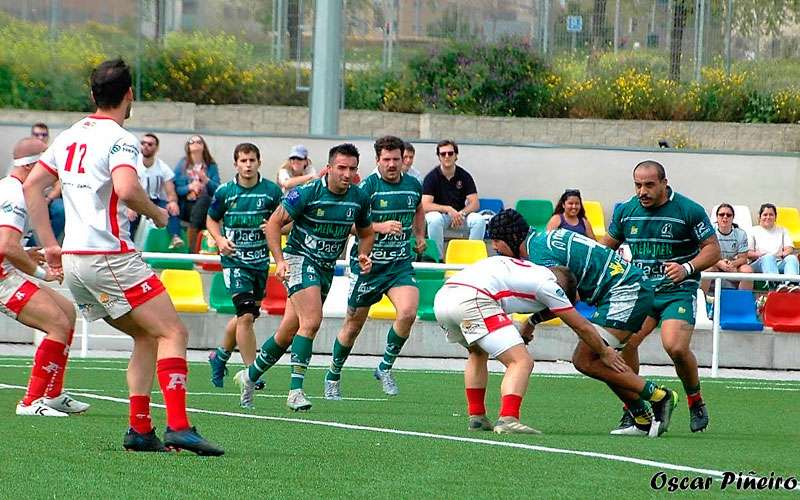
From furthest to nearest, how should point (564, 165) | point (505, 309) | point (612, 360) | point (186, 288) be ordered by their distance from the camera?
point (564, 165)
point (186, 288)
point (612, 360)
point (505, 309)

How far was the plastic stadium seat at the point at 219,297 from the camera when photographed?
18.2 meters

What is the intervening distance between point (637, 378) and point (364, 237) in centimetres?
327

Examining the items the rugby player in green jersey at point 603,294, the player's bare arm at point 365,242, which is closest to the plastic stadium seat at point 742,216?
the player's bare arm at point 365,242

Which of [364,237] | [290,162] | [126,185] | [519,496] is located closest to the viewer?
[519,496]

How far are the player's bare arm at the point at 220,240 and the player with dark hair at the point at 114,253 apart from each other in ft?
19.4

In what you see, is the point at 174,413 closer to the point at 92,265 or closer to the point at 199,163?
the point at 92,265

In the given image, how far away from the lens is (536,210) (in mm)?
21266

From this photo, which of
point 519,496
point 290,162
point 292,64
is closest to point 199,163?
point 290,162

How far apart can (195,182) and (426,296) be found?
12.3ft

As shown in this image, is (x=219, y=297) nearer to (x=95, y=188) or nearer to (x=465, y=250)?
(x=465, y=250)

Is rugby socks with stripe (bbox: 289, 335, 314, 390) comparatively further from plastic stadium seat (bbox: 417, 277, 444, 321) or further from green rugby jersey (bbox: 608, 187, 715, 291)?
plastic stadium seat (bbox: 417, 277, 444, 321)

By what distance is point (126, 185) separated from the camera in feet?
24.2

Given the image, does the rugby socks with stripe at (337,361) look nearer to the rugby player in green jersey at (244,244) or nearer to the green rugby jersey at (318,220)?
the green rugby jersey at (318,220)

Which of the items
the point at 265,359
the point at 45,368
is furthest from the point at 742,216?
the point at 45,368
